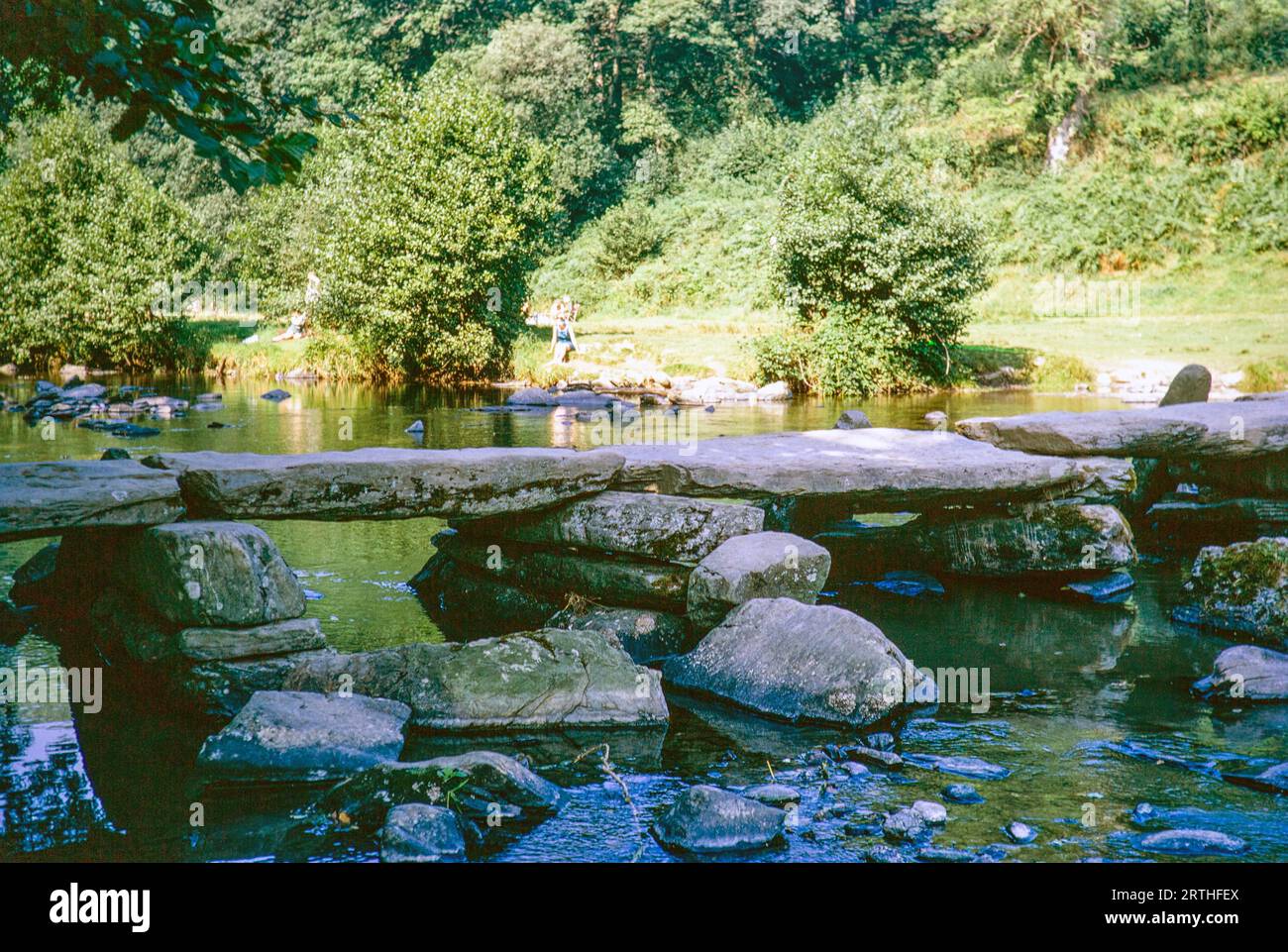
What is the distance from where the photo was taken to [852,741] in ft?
23.7

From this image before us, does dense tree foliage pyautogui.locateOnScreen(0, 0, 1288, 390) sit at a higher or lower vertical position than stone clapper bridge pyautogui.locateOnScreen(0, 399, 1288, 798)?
higher

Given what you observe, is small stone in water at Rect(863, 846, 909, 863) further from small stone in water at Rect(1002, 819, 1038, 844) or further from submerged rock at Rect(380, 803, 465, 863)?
submerged rock at Rect(380, 803, 465, 863)

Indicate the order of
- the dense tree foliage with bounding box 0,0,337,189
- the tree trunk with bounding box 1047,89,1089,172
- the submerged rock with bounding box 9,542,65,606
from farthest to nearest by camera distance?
the tree trunk with bounding box 1047,89,1089,172, the submerged rock with bounding box 9,542,65,606, the dense tree foliage with bounding box 0,0,337,189

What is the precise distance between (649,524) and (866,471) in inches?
86.6

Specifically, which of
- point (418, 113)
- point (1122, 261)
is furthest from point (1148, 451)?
point (1122, 261)

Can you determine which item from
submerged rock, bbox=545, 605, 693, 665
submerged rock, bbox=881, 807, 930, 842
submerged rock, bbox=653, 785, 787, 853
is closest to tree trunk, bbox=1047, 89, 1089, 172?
submerged rock, bbox=545, 605, 693, 665

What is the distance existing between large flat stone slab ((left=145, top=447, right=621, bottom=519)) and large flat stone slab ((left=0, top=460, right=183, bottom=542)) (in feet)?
0.98

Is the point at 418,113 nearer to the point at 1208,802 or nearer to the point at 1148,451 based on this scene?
the point at 1148,451

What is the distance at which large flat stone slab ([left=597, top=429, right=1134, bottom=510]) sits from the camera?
1033 cm

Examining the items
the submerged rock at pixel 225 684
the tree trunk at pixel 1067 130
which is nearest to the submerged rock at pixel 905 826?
the submerged rock at pixel 225 684

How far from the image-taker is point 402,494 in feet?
30.0

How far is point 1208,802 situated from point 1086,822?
78cm

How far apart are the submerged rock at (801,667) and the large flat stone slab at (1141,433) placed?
4.69 meters

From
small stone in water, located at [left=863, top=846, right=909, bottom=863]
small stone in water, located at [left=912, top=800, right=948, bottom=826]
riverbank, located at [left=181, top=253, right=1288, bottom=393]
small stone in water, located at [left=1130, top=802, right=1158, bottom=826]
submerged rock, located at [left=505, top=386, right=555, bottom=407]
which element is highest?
riverbank, located at [left=181, top=253, right=1288, bottom=393]
